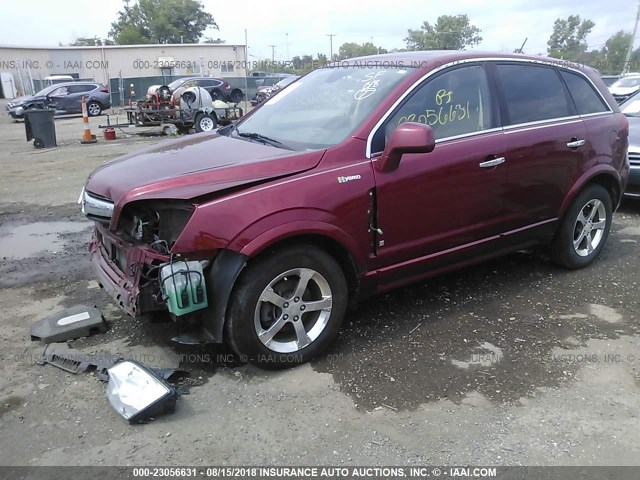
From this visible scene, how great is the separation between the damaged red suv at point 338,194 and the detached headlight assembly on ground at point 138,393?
12.6 inches

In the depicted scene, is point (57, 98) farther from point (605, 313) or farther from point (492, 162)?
point (605, 313)

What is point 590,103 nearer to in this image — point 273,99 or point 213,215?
point 273,99

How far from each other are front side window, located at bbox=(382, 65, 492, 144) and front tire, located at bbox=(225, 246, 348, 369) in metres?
0.89

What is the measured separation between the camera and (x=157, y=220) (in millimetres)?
3119

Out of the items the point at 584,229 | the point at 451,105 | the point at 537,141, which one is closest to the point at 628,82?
the point at 584,229

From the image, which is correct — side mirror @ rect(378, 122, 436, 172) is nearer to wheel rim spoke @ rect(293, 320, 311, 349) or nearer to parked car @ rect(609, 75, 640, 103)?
wheel rim spoke @ rect(293, 320, 311, 349)

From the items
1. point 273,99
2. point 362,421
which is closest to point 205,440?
point 362,421

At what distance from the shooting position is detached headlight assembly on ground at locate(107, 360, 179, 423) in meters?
2.80

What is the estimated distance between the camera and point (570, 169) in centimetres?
439

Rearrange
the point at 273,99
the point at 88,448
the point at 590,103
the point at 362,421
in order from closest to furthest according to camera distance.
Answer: the point at 88,448
the point at 362,421
the point at 273,99
the point at 590,103

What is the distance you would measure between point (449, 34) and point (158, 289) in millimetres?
63207

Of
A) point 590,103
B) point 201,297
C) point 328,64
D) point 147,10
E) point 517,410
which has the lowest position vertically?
point 517,410

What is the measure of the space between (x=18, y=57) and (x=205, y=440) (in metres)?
50.7

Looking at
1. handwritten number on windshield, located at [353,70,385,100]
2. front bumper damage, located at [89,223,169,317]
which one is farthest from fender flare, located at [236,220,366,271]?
handwritten number on windshield, located at [353,70,385,100]
